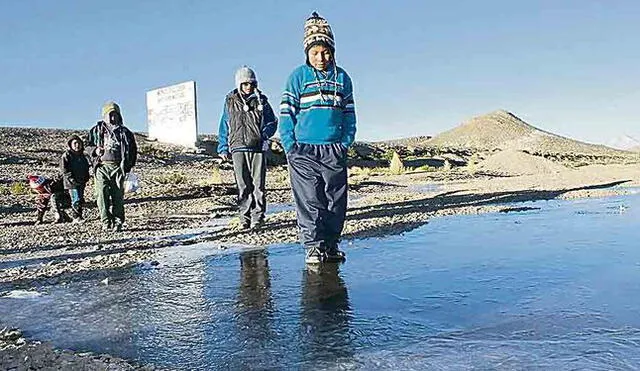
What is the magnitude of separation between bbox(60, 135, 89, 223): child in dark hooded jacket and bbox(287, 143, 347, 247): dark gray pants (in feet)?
18.8

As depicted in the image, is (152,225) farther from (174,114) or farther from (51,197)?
(174,114)

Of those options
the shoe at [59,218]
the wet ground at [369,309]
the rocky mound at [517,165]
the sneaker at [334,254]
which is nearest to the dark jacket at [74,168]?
the shoe at [59,218]

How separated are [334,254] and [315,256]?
0.65ft

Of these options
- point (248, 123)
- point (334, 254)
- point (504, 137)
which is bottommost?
point (334, 254)

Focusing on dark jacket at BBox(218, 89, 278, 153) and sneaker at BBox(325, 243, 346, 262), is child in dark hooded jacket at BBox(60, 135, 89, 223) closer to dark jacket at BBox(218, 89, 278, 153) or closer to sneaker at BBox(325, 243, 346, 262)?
dark jacket at BBox(218, 89, 278, 153)

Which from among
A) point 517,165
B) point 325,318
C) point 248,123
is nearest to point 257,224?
point 248,123

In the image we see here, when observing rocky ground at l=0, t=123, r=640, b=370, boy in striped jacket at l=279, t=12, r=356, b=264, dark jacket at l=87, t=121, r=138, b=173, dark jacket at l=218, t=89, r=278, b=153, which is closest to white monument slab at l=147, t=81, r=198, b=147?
rocky ground at l=0, t=123, r=640, b=370

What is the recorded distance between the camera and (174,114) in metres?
28.8

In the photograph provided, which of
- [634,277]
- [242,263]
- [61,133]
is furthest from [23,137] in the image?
[634,277]

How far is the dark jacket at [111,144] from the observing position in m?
8.23

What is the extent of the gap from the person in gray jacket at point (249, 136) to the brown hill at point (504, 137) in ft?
239

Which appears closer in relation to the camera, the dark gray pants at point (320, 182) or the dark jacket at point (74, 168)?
the dark gray pants at point (320, 182)

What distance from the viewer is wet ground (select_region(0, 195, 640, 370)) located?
8.89ft

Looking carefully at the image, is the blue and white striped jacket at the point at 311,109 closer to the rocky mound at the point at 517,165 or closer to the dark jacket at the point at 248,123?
the dark jacket at the point at 248,123
